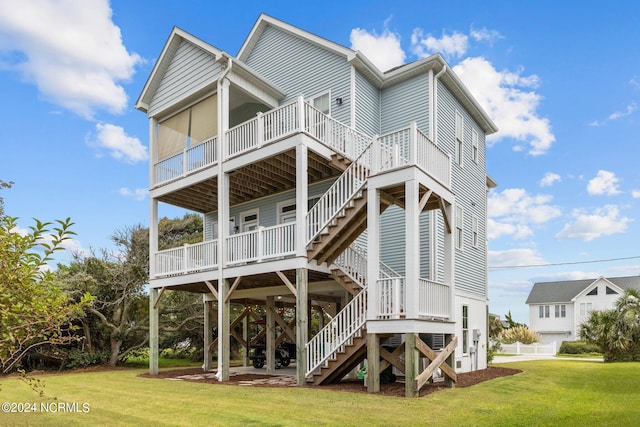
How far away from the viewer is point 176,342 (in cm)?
Answer: 2744

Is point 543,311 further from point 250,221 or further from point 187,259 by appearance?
point 187,259

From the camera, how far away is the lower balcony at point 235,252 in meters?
14.5

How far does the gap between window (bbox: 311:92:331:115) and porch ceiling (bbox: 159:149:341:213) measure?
7.72ft

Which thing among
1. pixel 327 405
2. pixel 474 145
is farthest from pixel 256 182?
pixel 327 405

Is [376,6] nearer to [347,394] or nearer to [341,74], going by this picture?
[341,74]

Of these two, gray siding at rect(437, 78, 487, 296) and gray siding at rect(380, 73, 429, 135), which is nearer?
gray siding at rect(380, 73, 429, 135)

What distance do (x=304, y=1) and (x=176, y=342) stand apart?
1964 cm

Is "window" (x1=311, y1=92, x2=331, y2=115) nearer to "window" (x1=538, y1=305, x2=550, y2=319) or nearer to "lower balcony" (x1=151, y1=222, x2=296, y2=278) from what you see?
"lower balcony" (x1=151, y1=222, x2=296, y2=278)

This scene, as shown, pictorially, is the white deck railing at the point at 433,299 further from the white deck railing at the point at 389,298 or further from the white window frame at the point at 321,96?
the white window frame at the point at 321,96

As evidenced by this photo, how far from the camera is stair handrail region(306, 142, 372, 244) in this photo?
13492 millimetres

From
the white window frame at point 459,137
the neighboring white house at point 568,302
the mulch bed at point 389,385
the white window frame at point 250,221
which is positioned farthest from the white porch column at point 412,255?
the neighboring white house at point 568,302

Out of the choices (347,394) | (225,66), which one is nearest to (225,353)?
(347,394)

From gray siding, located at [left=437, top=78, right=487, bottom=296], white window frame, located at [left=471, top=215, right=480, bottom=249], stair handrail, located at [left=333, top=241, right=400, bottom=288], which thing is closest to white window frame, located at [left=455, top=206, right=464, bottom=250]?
gray siding, located at [left=437, top=78, right=487, bottom=296]

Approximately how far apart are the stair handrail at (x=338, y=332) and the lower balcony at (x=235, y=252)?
2247mm
